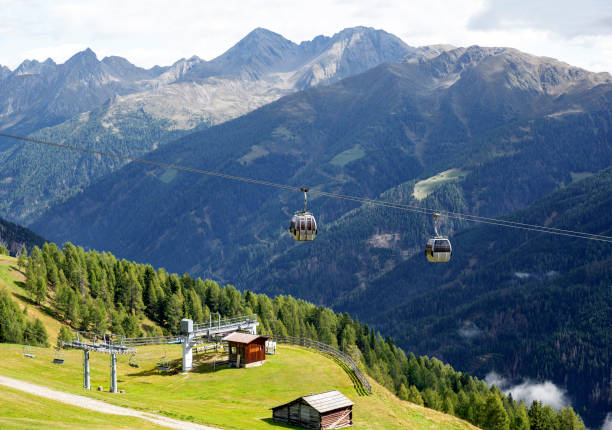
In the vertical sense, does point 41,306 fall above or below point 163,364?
above

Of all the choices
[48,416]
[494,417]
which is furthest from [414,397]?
[48,416]

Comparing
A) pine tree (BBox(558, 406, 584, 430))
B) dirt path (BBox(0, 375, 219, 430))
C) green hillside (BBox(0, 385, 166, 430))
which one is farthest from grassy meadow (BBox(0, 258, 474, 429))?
pine tree (BBox(558, 406, 584, 430))

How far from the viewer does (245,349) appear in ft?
342

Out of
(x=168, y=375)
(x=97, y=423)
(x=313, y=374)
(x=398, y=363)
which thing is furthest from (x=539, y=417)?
(x=97, y=423)

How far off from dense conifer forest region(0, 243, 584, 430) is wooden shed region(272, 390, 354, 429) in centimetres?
6884

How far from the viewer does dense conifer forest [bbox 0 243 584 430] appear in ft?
499

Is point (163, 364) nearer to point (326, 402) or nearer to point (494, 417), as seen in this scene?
point (326, 402)

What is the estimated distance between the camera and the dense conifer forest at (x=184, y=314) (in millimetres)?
152125

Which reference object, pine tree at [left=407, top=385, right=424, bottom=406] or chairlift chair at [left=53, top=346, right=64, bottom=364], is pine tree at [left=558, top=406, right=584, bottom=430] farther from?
chairlift chair at [left=53, top=346, right=64, bottom=364]

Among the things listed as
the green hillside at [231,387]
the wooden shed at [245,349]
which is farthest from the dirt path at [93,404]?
the wooden shed at [245,349]

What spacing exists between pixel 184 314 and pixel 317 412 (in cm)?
10504

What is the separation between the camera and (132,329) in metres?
160

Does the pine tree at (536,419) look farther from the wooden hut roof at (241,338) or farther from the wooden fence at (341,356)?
the wooden hut roof at (241,338)

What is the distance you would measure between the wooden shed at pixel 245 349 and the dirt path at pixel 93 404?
3405 centimetres
